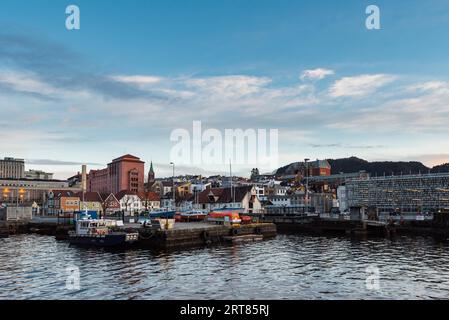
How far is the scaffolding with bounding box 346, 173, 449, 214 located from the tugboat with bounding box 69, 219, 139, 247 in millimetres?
84366

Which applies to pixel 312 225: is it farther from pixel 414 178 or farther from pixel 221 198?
pixel 414 178

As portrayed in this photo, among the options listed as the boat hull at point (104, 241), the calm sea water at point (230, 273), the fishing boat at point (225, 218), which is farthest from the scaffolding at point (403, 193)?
the boat hull at point (104, 241)

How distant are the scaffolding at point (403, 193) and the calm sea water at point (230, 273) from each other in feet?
241

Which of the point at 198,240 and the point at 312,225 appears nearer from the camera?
the point at 198,240

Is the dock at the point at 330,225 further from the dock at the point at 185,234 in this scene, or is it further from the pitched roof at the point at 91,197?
the pitched roof at the point at 91,197

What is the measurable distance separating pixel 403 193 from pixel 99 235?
104785 mm

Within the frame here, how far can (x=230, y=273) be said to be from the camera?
3862 cm

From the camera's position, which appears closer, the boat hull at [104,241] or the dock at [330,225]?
the boat hull at [104,241]

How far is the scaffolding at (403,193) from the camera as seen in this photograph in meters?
125

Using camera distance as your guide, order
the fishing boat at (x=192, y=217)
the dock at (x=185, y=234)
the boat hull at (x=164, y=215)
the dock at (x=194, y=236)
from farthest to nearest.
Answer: the fishing boat at (x=192, y=217) < the boat hull at (x=164, y=215) < the dock at (x=185, y=234) < the dock at (x=194, y=236)

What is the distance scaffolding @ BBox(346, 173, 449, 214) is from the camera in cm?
12494
